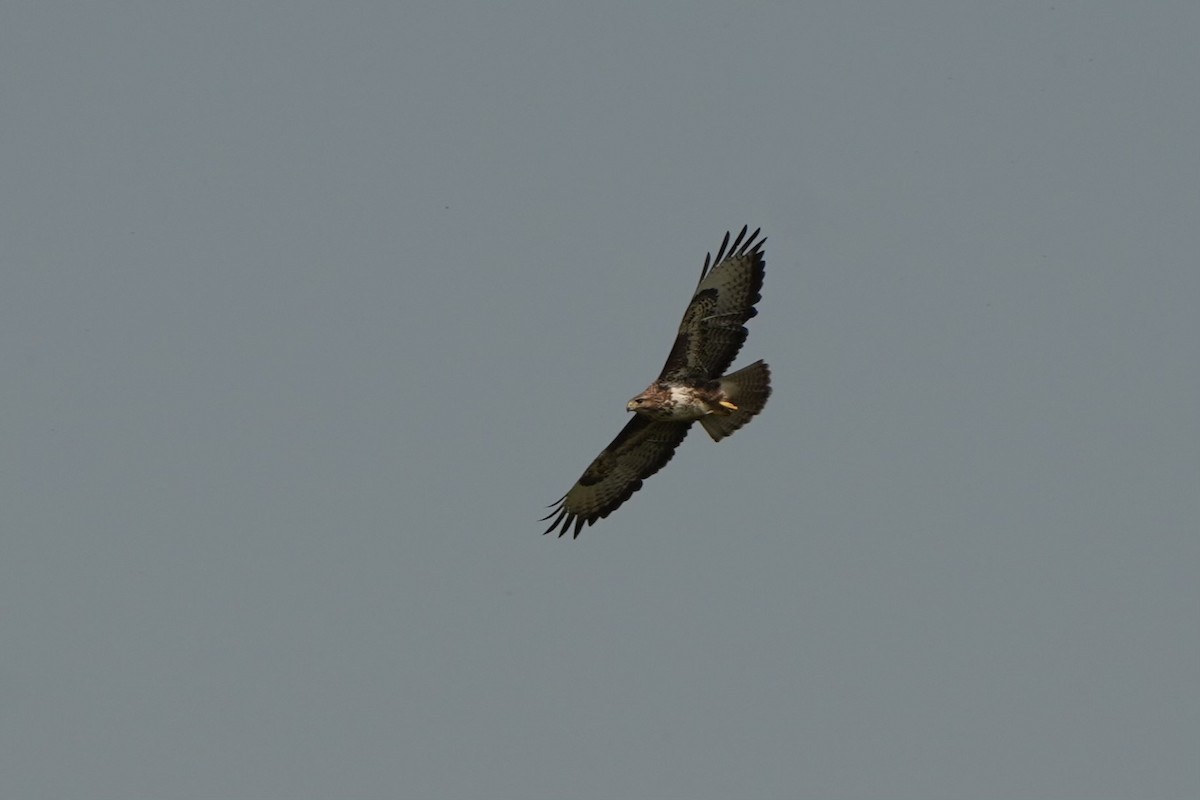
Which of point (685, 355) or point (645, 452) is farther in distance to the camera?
point (645, 452)

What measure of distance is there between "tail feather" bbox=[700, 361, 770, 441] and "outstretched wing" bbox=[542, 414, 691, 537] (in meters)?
0.92

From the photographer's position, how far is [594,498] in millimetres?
19594

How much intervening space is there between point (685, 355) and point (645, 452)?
5.55 feet

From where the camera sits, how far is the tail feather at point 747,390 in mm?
17359

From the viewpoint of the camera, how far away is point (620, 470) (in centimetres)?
1927

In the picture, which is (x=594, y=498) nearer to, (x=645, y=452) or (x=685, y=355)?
(x=645, y=452)

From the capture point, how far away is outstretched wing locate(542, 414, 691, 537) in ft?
61.5

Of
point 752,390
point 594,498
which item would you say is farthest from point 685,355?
point 594,498

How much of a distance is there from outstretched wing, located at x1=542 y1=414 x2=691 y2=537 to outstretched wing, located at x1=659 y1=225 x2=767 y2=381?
81 cm

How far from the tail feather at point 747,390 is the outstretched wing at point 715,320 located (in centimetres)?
21

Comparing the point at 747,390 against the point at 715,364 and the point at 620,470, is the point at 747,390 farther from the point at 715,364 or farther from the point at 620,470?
the point at 620,470

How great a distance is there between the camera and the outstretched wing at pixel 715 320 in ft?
57.8

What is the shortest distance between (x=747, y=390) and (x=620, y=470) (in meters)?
2.30

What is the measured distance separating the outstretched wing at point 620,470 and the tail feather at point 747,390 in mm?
919
